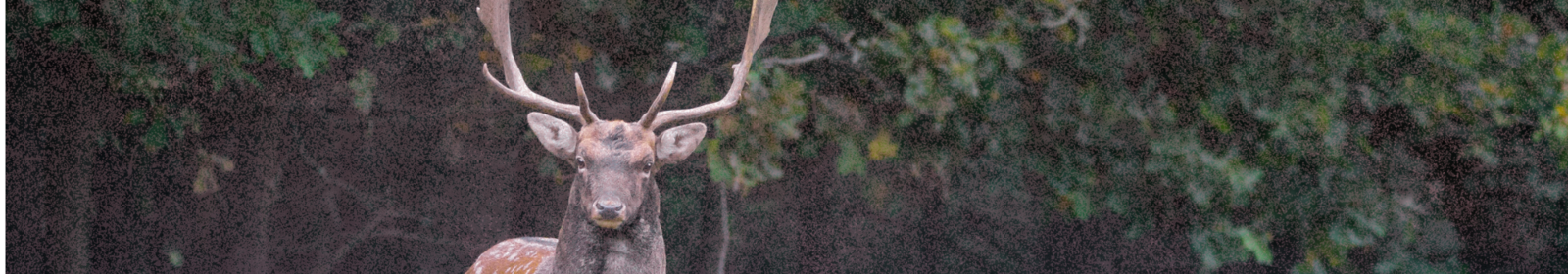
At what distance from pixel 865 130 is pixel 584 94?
97.9 inches

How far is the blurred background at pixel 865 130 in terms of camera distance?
5051mm

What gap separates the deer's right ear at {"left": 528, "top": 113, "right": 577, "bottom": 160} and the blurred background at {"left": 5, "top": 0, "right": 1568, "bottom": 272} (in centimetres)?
190

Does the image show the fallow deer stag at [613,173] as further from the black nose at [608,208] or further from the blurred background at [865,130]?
the blurred background at [865,130]

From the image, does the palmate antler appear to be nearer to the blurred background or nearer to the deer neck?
the deer neck

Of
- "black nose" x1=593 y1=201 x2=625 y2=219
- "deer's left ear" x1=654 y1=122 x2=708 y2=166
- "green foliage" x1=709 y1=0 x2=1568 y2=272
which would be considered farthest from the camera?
"green foliage" x1=709 y1=0 x2=1568 y2=272

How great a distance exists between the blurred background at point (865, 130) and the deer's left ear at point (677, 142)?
73.2 inches

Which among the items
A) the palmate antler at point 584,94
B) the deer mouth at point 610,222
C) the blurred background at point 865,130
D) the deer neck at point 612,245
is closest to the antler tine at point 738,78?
the palmate antler at point 584,94

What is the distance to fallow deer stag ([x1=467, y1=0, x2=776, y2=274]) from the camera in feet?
9.74

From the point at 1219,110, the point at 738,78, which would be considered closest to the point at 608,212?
the point at 738,78

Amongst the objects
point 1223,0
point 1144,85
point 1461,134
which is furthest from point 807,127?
point 1461,134

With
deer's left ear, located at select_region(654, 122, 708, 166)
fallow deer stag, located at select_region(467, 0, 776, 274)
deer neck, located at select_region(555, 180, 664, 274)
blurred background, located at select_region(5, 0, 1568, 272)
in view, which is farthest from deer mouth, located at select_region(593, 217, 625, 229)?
blurred background, located at select_region(5, 0, 1568, 272)

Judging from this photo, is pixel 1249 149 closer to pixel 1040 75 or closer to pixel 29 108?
pixel 1040 75

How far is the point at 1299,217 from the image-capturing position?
5387mm

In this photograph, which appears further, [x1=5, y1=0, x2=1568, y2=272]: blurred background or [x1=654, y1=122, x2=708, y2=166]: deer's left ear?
[x1=5, y1=0, x2=1568, y2=272]: blurred background
